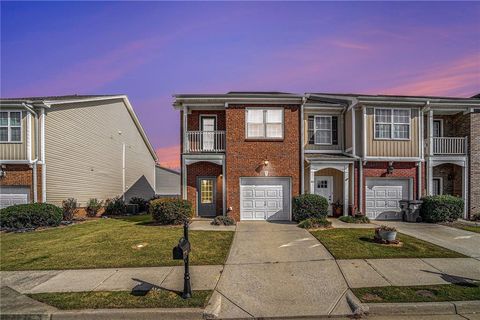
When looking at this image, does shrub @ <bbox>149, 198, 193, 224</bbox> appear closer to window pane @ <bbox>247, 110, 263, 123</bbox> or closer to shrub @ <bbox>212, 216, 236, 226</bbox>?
shrub @ <bbox>212, 216, 236, 226</bbox>

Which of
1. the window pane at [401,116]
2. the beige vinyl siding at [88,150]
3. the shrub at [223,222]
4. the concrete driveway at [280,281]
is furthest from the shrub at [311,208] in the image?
the beige vinyl siding at [88,150]

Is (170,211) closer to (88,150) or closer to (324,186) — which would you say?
(324,186)

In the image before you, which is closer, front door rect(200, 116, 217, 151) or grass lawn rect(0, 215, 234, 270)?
grass lawn rect(0, 215, 234, 270)

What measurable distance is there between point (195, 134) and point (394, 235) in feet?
35.3

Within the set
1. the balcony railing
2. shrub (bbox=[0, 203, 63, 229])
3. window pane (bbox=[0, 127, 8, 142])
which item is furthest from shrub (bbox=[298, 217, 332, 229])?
window pane (bbox=[0, 127, 8, 142])

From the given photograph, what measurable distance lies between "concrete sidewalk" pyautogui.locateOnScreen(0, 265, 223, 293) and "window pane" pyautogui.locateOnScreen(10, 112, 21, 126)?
1079 centimetres

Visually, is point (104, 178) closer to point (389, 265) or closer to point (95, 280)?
point (95, 280)

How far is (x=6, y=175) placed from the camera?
14547 millimetres

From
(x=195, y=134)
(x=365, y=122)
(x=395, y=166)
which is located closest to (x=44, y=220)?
(x=195, y=134)

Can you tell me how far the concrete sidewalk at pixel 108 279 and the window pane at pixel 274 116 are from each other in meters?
9.11

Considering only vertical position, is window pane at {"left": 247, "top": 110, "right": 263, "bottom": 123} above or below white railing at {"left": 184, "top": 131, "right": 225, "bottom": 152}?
above

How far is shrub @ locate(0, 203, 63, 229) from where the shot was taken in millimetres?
12594

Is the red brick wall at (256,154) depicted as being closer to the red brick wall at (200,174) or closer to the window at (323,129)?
the red brick wall at (200,174)

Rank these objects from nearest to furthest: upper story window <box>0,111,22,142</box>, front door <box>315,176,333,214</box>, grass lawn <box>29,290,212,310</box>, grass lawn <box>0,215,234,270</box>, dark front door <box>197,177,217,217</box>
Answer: grass lawn <box>29,290,212,310</box> → grass lawn <box>0,215,234,270</box> → upper story window <box>0,111,22,142</box> → dark front door <box>197,177,217,217</box> → front door <box>315,176,333,214</box>
